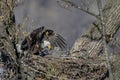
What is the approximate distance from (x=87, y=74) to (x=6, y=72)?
1.63 metres

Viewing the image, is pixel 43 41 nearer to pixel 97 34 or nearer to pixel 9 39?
pixel 97 34

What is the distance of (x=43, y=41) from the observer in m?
13.8

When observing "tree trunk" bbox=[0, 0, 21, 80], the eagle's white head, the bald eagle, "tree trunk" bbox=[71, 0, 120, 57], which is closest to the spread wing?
the bald eagle

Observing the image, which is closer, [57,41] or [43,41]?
[43,41]

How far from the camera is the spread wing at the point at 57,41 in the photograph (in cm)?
1403

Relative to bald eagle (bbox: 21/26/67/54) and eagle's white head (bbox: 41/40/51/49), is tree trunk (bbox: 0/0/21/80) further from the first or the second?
eagle's white head (bbox: 41/40/51/49)

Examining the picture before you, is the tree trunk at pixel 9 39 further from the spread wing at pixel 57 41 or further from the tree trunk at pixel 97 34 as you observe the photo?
the spread wing at pixel 57 41

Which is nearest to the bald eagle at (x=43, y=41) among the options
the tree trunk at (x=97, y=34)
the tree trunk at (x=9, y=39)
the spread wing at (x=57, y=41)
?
the spread wing at (x=57, y=41)

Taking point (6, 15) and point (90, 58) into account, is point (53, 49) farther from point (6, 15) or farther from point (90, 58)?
point (6, 15)

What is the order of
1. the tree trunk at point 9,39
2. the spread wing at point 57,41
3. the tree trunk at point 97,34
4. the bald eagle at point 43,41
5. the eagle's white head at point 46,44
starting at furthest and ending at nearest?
1. the spread wing at point 57,41
2. the eagle's white head at point 46,44
3. the tree trunk at point 97,34
4. the bald eagle at point 43,41
5. the tree trunk at point 9,39

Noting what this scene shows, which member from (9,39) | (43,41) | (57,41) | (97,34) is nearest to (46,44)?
(43,41)

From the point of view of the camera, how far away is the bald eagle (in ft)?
42.0

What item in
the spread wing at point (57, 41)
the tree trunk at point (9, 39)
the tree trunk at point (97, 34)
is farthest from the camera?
the spread wing at point (57, 41)

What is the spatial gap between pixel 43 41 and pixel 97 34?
117cm
